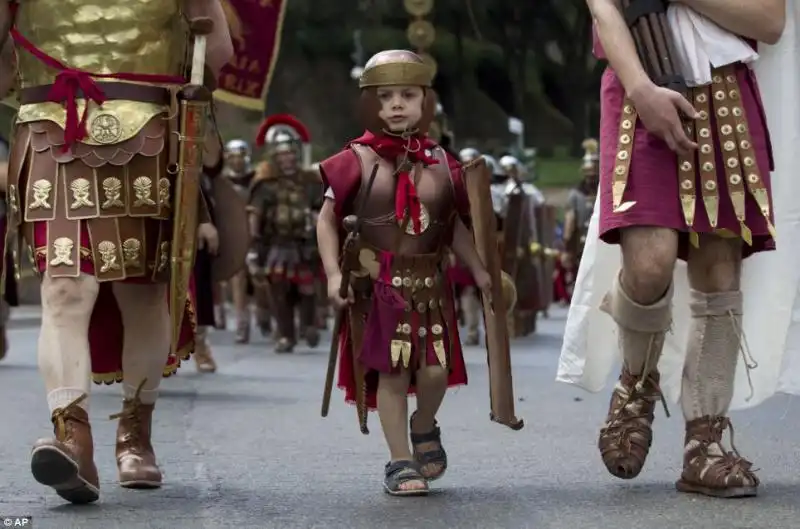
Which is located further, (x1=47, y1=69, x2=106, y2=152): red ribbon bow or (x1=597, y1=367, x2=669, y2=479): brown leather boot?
(x1=597, y1=367, x2=669, y2=479): brown leather boot

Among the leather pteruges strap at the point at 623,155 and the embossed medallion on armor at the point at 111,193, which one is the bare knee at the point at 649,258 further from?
the embossed medallion on armor at the point at 111,193

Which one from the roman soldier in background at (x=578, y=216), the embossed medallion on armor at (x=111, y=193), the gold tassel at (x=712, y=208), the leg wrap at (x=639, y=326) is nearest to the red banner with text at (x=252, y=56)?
the roman soldier in background at (x=578, y=216)

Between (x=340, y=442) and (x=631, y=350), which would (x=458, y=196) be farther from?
(x=340, y=442)

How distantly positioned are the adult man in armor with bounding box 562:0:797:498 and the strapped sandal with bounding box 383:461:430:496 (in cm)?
55

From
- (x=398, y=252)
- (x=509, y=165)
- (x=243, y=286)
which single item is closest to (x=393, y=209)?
(x=398, y=252)

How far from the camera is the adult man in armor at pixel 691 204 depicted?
6.05m

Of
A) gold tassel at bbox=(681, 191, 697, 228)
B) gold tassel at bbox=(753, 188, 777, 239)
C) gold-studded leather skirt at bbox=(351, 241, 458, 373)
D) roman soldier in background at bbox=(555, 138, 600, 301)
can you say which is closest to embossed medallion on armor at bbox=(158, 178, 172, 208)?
gold-studded leather skirt at bbox=(351, 241, 458, 373)

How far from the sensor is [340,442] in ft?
26.8

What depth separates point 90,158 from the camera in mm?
6109

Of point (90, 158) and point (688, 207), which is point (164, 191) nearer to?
point (90, 158)

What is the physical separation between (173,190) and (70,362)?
0.60m

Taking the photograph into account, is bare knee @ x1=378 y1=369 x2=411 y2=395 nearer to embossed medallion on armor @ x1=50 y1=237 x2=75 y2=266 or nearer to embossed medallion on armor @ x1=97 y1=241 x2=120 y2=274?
embossed medallion on armor @ x1=97 y1=241 x2=120 y2=274

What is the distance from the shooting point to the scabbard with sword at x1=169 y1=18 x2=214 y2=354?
20.4 ft

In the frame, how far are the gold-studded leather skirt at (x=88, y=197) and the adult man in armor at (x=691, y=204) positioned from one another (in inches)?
52.2
